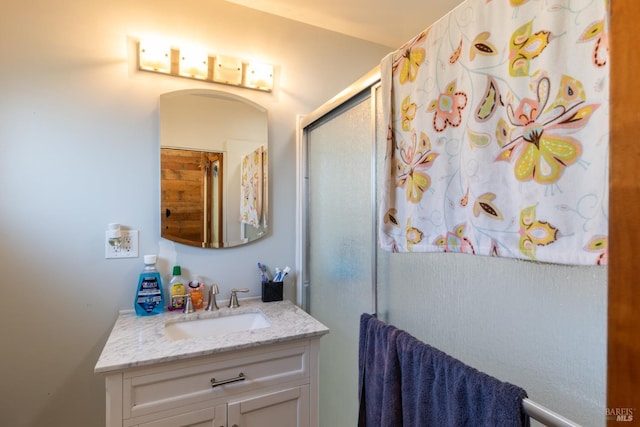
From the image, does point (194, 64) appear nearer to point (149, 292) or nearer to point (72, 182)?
point (72, 182)

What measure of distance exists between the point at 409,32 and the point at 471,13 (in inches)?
55.2

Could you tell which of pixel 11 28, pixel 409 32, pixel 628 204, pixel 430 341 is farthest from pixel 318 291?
pixel 11 28

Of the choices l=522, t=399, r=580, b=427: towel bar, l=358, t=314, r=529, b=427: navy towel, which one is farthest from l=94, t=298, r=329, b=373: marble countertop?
l=522, t=399, r=580, b=427: towel bar

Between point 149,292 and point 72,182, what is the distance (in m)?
0.57

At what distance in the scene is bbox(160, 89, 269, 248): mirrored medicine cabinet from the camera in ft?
4.86

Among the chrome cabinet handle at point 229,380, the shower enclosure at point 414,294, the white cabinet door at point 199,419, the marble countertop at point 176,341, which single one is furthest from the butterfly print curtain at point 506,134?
the white cabinet door at point 199,419

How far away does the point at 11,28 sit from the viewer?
1.26m

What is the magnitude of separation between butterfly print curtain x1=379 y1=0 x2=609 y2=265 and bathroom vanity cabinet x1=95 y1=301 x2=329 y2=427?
67 centimetres

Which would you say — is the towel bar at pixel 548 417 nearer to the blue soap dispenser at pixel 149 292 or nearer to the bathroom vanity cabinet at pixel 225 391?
the bathroom vanity cabinet at pixel 225 391

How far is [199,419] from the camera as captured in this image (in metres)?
1.06

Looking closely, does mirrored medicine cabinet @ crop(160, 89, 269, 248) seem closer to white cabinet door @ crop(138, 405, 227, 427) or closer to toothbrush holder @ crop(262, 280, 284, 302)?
toothbrush holder @ crop(262, 280, 284, 302)

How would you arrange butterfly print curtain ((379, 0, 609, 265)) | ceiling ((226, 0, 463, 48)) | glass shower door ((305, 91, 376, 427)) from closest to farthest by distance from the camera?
butterfly print curtain ((379, 0, 609, 265)), glass shower door ((305, 91, 376, 427)), ceiling ((226, 0, 463, 48))

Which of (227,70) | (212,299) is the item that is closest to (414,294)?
(212,299)

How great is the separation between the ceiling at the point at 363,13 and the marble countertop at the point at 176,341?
155 centimetres
